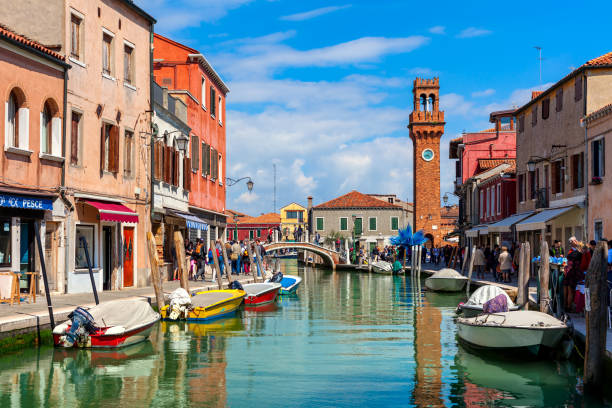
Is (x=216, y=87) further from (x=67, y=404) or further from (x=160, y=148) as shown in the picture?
(x=67, y=404)

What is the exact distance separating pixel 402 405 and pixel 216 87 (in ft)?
86.2

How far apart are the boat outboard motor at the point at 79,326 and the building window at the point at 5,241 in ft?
13.4

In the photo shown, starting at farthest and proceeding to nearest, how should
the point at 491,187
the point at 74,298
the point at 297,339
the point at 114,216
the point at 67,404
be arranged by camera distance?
1. the point at 491,187
2. the point at 114,216
3. the point at 74,298
4. the point at 297,339
5. the point at 67,404

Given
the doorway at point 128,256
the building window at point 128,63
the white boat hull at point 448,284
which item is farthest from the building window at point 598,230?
the building window at point 128,63

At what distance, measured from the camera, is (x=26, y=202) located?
16328 millimetres

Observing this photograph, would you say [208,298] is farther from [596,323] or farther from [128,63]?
[596,323]

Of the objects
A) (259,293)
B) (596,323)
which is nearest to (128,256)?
(259,293)

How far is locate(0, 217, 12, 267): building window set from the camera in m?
16.1

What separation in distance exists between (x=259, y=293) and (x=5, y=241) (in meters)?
8.31

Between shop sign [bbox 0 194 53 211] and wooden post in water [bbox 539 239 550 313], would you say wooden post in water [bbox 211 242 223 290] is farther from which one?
wooden post in water [bbox 539 239 550 313]

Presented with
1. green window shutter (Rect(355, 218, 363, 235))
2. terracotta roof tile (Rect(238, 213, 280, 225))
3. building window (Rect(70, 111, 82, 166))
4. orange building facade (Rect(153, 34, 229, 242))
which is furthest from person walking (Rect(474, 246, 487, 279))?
terracotta roof tile (Rect(238, 213, 280, 225))

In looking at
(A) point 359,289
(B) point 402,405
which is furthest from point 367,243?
(B) point 402,405

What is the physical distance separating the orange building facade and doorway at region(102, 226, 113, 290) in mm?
6865

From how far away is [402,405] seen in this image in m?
9.57
